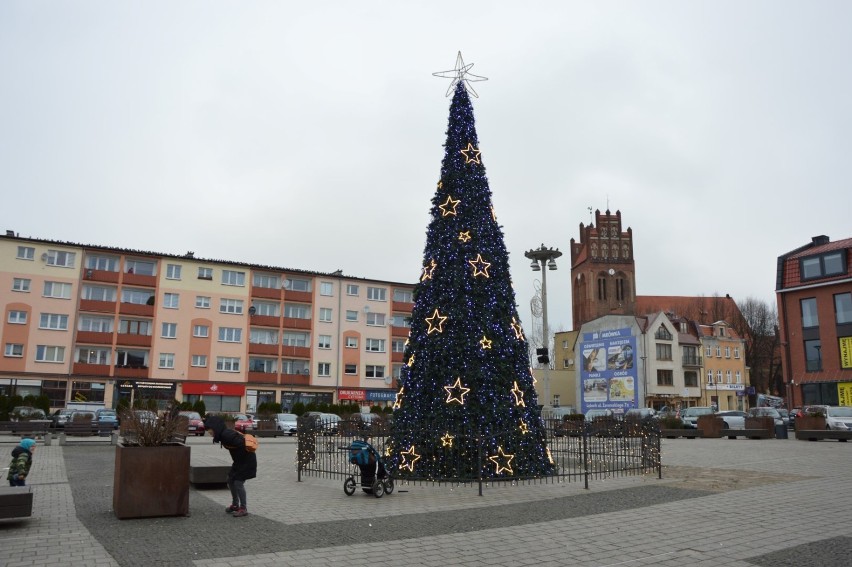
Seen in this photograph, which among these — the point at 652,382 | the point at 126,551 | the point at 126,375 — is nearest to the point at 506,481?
the point at 126,551

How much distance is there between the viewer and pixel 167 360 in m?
53.0

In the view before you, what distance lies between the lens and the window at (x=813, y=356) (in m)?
45.1

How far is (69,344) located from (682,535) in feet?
170

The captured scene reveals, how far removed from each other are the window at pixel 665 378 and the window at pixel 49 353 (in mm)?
54344

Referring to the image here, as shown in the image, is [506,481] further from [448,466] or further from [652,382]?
[652,382]

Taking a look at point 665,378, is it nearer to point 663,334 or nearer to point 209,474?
point 663,334

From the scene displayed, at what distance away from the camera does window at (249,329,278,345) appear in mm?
57156

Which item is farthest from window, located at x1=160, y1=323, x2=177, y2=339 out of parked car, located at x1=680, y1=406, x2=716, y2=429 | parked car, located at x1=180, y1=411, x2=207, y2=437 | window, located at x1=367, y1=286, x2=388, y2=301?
parked car, located at x1=680, y1=406, x2=716, y2=429

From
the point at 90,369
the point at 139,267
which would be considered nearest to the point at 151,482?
the point at 90,369

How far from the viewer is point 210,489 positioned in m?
12.4

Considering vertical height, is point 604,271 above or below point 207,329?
above

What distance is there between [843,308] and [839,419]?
1756 cm

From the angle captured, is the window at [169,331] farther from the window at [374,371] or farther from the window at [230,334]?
the window at [374,371]

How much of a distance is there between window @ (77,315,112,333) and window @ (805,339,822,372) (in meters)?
52.4
